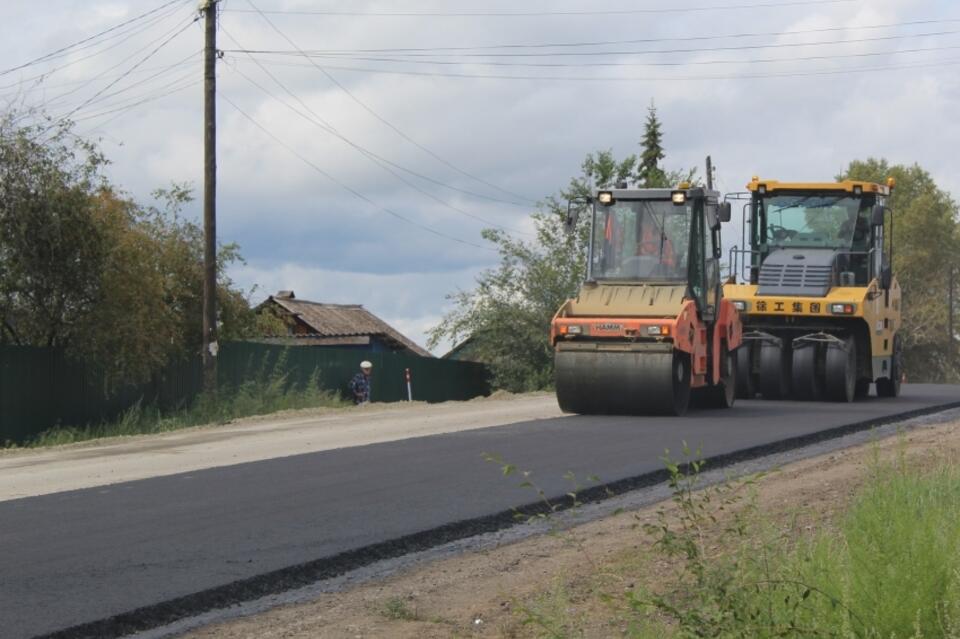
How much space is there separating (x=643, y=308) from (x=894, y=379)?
7.66 meters

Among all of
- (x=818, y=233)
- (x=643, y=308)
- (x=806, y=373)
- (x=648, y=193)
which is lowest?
(x=806, y=373)

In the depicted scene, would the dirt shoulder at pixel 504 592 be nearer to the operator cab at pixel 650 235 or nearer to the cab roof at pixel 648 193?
the operator cab at pixel 650 235

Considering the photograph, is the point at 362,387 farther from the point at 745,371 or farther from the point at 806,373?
the point at 806,373

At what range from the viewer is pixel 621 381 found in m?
19.6

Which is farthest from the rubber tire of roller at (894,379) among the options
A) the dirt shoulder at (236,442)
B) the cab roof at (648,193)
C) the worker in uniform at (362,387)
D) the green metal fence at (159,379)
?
the green metal fence at (159,379)

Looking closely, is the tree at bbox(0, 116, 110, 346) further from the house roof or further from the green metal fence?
the house roof

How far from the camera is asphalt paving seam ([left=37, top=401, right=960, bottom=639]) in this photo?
24.2 feet

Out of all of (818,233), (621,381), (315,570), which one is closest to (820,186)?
(818,233)

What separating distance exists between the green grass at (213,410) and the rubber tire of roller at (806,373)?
980 centimetres

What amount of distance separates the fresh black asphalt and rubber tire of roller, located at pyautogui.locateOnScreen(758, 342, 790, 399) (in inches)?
220

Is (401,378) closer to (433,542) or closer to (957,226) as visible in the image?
(433,542)

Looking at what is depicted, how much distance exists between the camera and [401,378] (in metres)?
39.4

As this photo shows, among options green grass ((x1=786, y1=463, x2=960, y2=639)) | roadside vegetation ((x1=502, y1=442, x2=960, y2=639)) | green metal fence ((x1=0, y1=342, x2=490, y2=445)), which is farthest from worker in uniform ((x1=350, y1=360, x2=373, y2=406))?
green grass ((x1=786, y1=463, x2=960, y2=639))

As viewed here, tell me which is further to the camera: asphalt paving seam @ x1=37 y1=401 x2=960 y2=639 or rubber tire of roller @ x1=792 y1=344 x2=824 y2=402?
rubber tire of roller @ x1=792 y1=344 x2=824 y2=402
